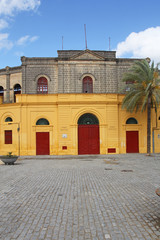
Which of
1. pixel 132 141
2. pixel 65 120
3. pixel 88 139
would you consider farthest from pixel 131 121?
pixel 65 120

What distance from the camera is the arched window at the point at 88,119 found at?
21250 mm

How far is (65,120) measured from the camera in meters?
20.7

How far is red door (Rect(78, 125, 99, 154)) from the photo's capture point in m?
21.0

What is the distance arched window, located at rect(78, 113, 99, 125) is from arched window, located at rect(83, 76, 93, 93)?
105 inches

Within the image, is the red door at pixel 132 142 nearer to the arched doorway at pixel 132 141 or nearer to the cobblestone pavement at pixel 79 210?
the arched doorway at pixel 132 141

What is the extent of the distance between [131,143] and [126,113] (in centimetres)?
323

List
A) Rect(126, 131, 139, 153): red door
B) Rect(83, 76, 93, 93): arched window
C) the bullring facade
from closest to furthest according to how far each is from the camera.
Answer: the bullring facade → Rect(126, 131, 139, 153): red door → Rect(83, 76, 93, 93): arched window

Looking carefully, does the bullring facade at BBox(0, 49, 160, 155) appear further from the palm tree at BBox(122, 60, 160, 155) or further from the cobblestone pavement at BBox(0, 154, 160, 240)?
the cobblestone pavement at BBox(0, 154, 160, 240)

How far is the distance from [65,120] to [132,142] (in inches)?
295

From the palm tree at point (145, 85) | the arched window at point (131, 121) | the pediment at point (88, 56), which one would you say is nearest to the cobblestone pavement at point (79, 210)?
the palm tree at point (145, 85)

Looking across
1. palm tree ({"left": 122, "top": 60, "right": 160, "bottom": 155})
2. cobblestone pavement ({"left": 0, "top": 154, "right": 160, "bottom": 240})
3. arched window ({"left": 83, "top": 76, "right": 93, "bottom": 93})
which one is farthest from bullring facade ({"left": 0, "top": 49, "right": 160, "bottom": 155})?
cobblestone pavement ({"left": 0, "top": 154, "right": 160, "bottom": 240})

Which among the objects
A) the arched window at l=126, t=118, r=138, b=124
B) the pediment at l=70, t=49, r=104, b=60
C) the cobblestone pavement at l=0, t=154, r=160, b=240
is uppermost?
the pediment at l=70, t=49, r=104, b=60

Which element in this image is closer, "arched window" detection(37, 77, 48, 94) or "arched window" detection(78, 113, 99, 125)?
"arched window" detection(78, 113, 99, 125)

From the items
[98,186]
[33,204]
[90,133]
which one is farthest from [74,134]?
[33,204]
